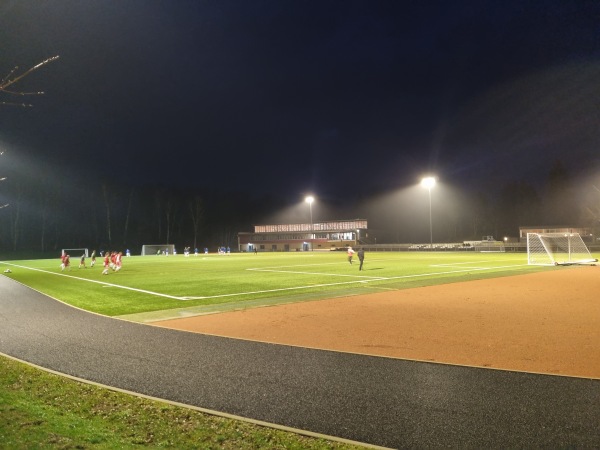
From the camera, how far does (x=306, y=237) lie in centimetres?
10425

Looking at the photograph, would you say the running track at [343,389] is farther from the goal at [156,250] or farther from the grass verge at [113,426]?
the goal at [156,250]

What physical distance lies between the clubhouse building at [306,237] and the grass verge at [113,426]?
279 feet

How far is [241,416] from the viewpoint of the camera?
5410 mm

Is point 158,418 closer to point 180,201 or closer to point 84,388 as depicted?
point 84,388

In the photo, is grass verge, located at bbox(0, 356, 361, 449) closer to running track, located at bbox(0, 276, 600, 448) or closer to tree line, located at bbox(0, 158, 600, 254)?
running track, located at bbox(0, 276, 600, 448)

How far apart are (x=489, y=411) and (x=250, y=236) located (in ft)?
338

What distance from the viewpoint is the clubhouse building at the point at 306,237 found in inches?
3750

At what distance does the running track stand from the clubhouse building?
82310 millimetres

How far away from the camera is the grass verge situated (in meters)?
4.56

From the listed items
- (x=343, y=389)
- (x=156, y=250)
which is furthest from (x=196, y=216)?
(x=343, y=389)

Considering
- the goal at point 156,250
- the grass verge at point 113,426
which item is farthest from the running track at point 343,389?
the goal at point 156,250

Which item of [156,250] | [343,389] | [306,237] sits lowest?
[343,389]

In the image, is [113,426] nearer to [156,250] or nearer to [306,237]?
[156,250]

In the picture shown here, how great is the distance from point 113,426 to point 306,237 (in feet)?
326
